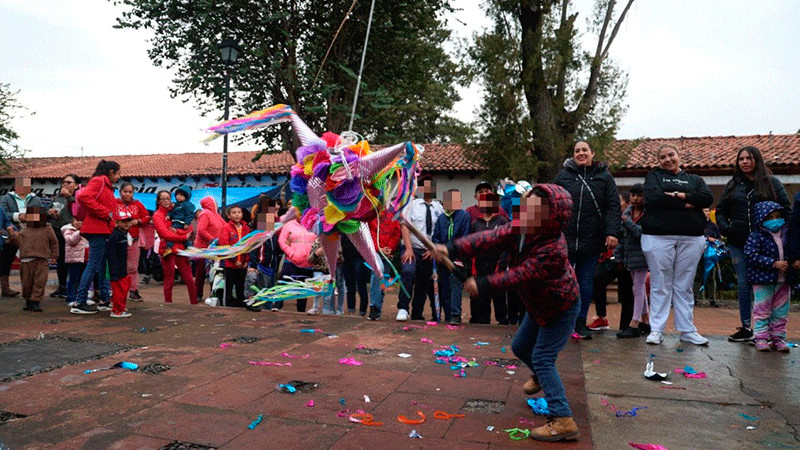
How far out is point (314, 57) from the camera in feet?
40.0

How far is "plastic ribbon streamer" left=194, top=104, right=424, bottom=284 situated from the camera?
11.1 feet

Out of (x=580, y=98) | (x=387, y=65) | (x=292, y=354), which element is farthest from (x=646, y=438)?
(x=387, y=65)

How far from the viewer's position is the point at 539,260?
→ 109 inches

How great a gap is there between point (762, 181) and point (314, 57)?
946 cm

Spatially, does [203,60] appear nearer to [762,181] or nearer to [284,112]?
[284,112]

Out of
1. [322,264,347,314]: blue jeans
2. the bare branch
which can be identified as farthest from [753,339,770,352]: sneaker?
the bare branch

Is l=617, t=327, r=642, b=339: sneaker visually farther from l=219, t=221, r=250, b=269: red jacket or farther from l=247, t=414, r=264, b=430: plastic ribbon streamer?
l=219, t=221, r=250, b=269: red jacket

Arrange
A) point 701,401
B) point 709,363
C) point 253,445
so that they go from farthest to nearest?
point 709,363 < point 701,401 < point 253,445

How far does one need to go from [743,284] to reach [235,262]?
5460mm

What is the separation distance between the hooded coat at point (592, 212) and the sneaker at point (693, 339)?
1.08 meters

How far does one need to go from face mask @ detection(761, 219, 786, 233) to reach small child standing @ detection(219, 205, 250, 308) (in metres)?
5.47

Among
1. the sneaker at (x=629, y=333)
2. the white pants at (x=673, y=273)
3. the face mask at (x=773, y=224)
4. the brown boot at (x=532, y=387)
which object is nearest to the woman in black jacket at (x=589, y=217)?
the white pants at (x=673, y=273)

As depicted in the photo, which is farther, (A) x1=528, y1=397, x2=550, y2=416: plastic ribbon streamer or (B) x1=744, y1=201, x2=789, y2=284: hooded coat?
(B) x1=744, y1=201, x2=789, y2=284: hooded coat

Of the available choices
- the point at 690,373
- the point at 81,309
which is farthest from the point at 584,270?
the point at 81,309
